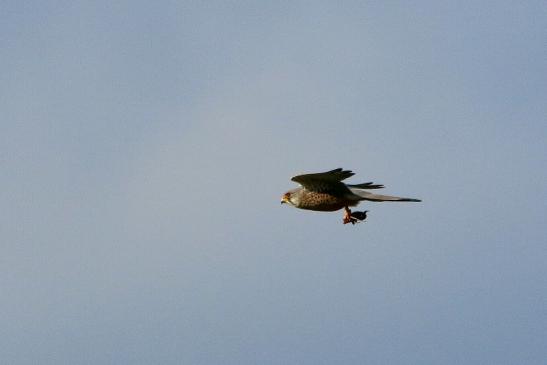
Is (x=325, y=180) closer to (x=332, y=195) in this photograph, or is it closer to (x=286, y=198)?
(x=332, y=195)

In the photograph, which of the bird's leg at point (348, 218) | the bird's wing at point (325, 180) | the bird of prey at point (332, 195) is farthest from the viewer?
the bird's leg at point (348, 218)

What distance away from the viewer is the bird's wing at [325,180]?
21594 mm

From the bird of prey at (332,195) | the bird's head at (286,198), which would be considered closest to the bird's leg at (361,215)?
the bird of prey at (332,195)

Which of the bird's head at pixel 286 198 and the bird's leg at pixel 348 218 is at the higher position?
the bird's head at pixel 286 198

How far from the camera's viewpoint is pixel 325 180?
22.3m

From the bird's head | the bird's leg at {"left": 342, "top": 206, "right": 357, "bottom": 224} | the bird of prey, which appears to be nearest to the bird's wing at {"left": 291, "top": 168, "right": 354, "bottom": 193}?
the bird of prey

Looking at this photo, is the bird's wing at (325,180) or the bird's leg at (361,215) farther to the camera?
the bird's leg at (361,215)

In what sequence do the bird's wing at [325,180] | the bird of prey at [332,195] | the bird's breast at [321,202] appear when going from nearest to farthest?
the bird's wing at [325,180] < the bird of prey at [332,195] < the bird's breast at [321,202]

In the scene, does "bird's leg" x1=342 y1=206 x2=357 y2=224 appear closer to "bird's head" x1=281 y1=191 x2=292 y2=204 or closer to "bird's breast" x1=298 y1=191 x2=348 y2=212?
"bird's breast" x1=298 y1=191 x2=348 y2=212

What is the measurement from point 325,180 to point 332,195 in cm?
67

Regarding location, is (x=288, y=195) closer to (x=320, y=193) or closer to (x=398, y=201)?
(x=320, y=193)

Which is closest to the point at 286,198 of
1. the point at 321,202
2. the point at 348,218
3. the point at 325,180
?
the point at 321,202

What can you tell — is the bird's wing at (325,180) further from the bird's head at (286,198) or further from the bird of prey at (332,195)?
the bird's head at (286,198)

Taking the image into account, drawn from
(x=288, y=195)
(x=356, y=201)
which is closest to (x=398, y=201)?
(x=356, y=201)
